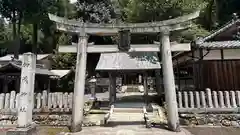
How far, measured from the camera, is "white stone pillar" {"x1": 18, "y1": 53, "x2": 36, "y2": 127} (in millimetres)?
7719

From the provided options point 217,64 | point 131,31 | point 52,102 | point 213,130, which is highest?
A: point 131,31

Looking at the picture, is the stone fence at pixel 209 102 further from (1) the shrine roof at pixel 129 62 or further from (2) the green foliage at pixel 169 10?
(2) the green foliage at pixel 169 10

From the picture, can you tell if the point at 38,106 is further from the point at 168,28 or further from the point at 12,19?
the point at 12,19

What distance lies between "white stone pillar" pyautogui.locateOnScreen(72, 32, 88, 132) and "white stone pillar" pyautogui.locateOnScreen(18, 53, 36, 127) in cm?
170

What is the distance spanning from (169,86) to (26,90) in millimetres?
5627

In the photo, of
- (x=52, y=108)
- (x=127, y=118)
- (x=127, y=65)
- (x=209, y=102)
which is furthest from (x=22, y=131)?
(x=127, y=65)

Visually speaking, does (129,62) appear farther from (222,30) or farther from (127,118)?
(222,30)

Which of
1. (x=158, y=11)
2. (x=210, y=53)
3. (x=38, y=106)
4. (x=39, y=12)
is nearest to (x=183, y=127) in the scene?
(x=210, y=53)

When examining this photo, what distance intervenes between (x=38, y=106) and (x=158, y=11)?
15438 mm

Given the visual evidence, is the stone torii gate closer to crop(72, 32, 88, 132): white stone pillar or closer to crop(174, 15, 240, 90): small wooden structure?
crop(72, 32, 88, 132): white stone pillar

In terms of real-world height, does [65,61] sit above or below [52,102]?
above

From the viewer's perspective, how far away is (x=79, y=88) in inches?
329

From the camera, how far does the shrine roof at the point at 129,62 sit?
13422mm

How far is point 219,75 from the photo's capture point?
11.8 metres
